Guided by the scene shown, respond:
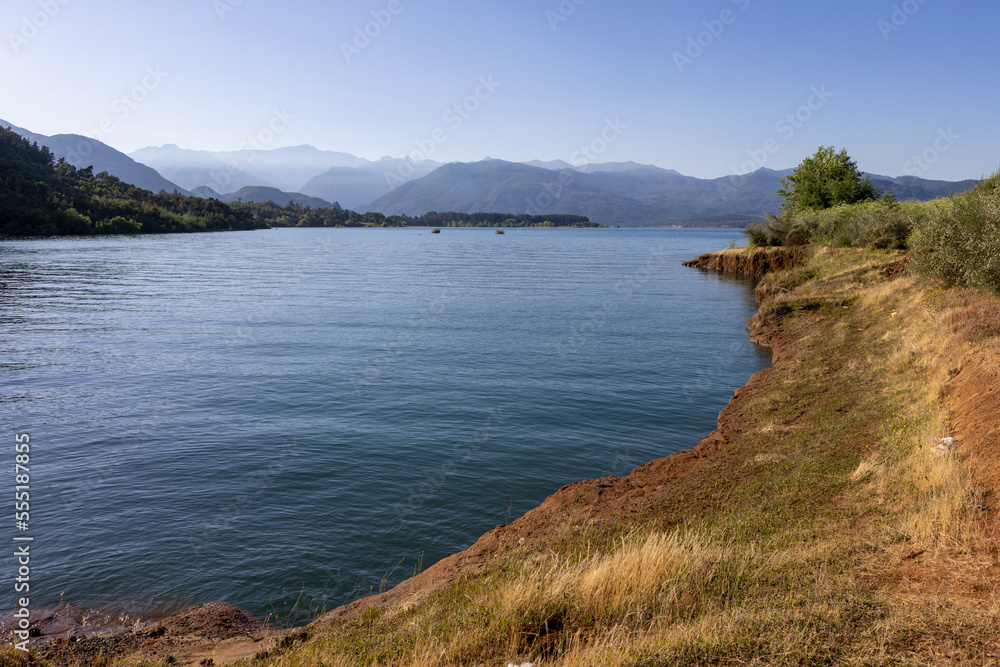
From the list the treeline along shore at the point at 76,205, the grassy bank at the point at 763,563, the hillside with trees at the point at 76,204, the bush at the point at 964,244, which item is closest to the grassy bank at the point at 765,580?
the grassy bank at the point at 763,563

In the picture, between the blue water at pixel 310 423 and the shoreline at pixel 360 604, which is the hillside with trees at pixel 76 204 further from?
the shoreline at pixel 360 604

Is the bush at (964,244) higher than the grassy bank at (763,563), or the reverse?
the bush at (964,244)

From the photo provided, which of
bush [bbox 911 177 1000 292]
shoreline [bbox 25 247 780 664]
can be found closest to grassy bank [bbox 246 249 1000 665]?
shoreline [bbox 25 247 780 664]

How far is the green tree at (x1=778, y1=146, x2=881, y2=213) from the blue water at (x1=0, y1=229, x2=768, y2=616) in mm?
37902

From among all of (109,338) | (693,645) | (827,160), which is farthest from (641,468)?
(827,160)

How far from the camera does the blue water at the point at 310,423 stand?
33.7 ft

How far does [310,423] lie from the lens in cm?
1683

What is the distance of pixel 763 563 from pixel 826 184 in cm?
7465

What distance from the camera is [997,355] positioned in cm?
1266

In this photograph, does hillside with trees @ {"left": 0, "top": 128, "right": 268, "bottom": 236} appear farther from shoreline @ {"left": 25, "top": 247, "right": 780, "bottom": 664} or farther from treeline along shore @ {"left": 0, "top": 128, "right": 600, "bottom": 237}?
shoreline @ {"left": 25, "top": 247, "right": 780, "bottom": 664}

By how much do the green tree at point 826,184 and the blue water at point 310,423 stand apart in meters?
37.9

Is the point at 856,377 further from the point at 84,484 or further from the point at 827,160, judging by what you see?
the point at 827,160

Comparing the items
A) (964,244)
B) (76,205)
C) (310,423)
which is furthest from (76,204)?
(964,244)

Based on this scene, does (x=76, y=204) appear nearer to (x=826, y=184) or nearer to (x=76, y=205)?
(x=76, y=205)
